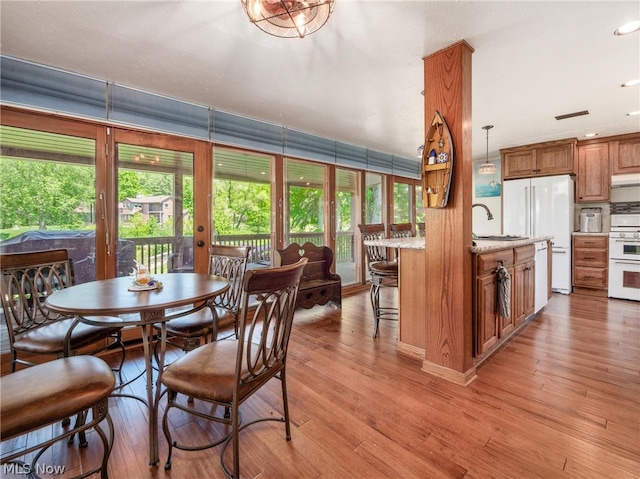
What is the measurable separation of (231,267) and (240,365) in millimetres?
1319

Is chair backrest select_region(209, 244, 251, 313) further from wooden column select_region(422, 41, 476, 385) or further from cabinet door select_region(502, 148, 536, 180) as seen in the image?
cabinet door select_region(502, 148, 536, 180)

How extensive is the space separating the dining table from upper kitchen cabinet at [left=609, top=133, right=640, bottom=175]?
582 centimetres

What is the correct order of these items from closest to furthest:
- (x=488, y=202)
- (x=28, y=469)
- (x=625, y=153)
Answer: (x=28, y=469) < (x=625, y=153) < (x=488, y=202)

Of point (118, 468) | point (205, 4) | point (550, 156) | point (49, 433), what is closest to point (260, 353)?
point (118, 468)

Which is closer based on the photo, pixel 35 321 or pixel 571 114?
pixel 35 321

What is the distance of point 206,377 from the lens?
4.49 feet

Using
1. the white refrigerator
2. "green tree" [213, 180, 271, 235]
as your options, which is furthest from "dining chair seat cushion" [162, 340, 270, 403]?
the white refrigerator

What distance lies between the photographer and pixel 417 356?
2574 millimetres

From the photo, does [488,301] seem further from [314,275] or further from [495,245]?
[314,275]

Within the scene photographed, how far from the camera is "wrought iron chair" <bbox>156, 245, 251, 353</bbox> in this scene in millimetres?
2004

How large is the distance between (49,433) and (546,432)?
9.06ft

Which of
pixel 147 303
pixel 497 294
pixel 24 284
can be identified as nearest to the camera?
pixel 147 303

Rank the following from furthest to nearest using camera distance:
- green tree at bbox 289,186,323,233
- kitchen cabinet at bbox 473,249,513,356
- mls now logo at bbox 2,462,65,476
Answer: green tree at bbox 289,186,323,233 < kitchen cabinet at bbox 473,249,513,356 < mls now logo at bbox 2,462,65,476

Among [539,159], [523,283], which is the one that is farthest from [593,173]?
[523,283]
